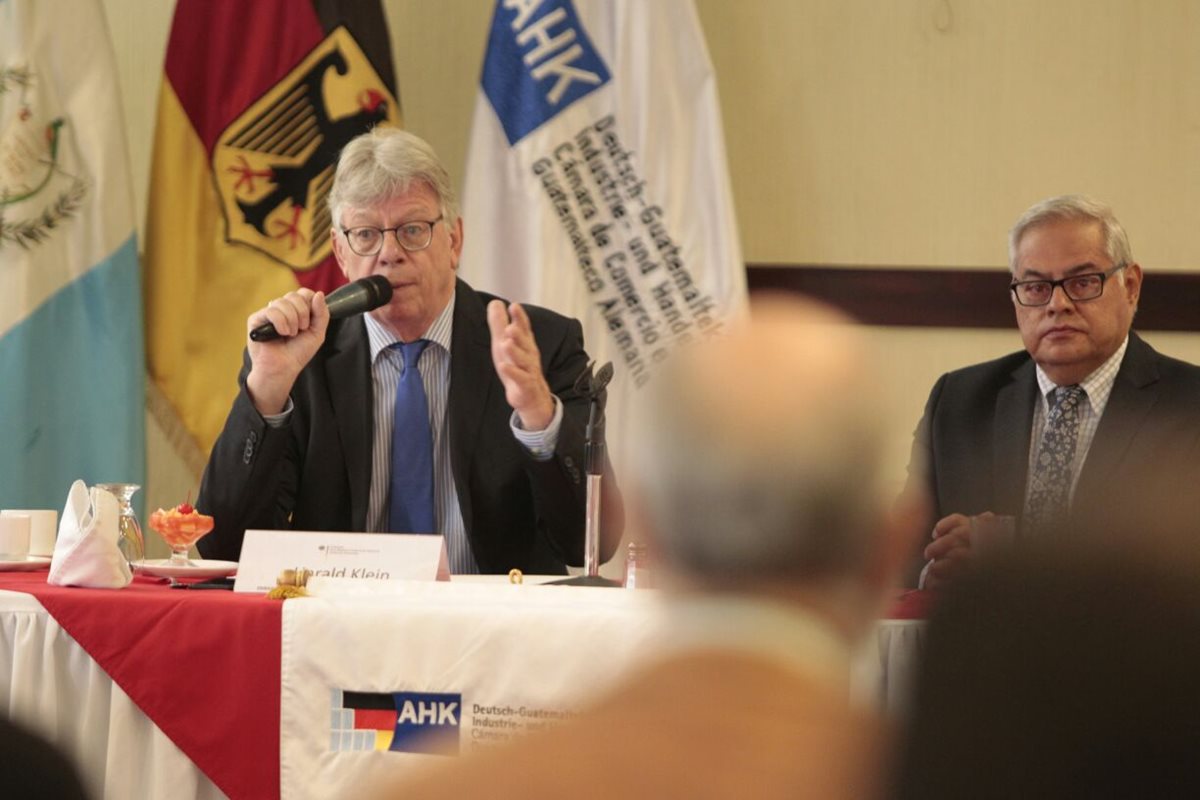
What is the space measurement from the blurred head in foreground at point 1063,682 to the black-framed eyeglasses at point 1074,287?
7.80 ft

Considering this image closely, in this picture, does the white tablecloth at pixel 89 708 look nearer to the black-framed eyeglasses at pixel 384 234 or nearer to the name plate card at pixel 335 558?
the name plate card at pixel 335 558

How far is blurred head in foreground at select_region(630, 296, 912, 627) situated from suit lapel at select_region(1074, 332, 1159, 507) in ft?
6.60

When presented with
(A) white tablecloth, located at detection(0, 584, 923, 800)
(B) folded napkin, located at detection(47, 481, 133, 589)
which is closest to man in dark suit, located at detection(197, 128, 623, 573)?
(B) folded napkin, located at detection(47, 481, 133, 589)

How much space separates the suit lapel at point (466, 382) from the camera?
271 centimetres

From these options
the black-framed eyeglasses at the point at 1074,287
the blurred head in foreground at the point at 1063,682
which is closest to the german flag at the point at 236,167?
the black-framed eyeglasses at the point at 1074,287

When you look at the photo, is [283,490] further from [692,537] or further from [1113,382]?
[692,537]

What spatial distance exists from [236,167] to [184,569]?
1.78 meters

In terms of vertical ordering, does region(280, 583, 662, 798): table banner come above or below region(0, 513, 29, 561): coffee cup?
below

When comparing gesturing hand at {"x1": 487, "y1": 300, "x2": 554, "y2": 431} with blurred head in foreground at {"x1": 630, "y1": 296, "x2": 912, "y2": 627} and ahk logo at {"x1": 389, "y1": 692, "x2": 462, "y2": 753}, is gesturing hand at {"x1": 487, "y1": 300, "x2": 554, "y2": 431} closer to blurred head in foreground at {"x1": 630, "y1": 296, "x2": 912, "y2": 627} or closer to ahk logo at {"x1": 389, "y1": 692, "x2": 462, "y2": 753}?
ahk logo at {"x1": 389, "y1": 692, "x2": 462, "y2": 753}

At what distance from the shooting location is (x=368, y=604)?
199 cm

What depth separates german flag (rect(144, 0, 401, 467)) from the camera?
3.79m

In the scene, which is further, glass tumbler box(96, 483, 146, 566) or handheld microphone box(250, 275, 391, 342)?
handheld microphone box(250, 275, 391, 342)

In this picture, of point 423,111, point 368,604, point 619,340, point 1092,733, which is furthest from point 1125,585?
point 423,111

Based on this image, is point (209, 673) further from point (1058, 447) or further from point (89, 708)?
point (1058, 447)
